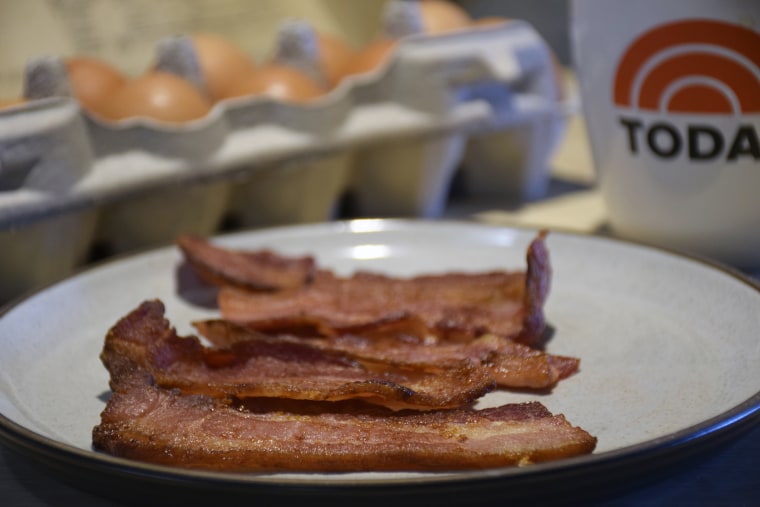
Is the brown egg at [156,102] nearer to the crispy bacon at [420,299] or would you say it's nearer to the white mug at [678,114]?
the crispy bacon at [420,299]

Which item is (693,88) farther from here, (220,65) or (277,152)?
(220,65)

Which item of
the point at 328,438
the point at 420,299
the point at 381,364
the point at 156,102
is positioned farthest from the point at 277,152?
the point at 328,438

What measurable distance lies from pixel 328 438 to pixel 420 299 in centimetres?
29

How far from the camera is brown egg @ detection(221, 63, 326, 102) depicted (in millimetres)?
1042

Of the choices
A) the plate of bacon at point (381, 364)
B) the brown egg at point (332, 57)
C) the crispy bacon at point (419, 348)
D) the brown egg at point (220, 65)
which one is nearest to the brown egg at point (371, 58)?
the brown egg at point (332, 57)

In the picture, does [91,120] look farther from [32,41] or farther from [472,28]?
[472,28]

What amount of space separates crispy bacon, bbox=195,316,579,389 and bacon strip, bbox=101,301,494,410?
0.01 metres

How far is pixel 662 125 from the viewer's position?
0.93 metres

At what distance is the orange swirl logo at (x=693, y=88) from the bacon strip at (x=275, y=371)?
0.39 m

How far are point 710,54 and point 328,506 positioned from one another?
0.61m

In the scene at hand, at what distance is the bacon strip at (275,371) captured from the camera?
1.98 ft

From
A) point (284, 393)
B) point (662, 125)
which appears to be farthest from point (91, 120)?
point (662, 125)

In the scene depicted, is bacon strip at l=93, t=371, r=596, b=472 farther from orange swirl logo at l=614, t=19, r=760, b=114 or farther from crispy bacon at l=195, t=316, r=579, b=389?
orange swirl logo at l=614, t=19, r=760, b=114

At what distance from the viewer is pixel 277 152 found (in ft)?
3.33
